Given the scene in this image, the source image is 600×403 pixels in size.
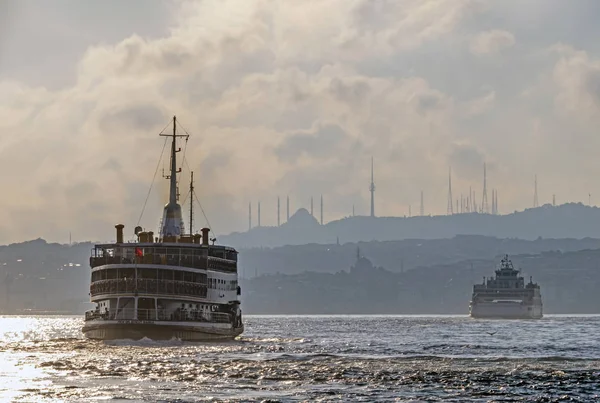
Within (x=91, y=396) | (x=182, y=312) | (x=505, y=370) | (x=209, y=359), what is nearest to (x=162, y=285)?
(x=182, y=312)

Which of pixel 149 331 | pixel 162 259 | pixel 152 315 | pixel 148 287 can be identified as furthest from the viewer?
pixel 162 259

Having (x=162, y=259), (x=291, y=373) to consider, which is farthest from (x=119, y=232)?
(x=291, y=373)

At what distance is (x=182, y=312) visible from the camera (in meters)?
122

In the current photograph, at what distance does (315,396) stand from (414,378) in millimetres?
13444

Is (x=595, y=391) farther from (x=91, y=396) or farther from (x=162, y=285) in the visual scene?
(x=162, y=285)

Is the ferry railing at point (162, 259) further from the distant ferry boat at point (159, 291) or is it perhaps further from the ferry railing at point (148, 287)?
the ferry railing at point (148, 287)

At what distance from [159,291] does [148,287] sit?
1.13 meters

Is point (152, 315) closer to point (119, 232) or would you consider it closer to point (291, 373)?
point (119, 232)

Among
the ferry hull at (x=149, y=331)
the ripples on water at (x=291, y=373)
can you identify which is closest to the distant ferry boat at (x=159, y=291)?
the ferry hull at (x=149, y=331)

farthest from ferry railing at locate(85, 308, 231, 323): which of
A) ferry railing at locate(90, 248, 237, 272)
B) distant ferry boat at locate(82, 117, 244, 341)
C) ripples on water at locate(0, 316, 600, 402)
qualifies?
ferry railing at locate(90, 248, 237, 272)

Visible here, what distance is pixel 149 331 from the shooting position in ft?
389

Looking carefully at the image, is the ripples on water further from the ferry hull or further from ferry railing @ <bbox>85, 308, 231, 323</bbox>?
ferry railing @ <bbox>85, 308, 231, 323</bbox>

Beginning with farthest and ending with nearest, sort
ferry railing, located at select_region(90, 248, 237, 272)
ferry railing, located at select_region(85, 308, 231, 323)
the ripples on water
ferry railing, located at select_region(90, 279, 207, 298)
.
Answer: ferry railing, located at select_region(90, 248, 237, 272)
ferry railing, located at select_region(90, 279, 207, 298)
ferry railing, located at select_region(85, 308, 231, 323)
the ripples on water

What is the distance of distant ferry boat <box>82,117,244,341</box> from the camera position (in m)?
119
